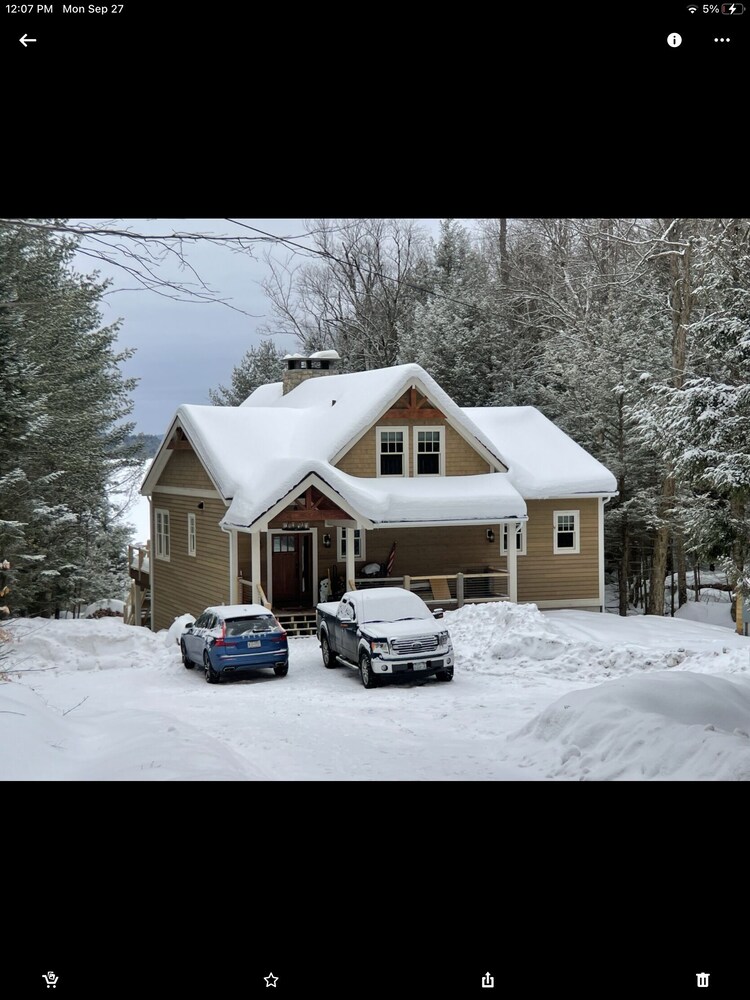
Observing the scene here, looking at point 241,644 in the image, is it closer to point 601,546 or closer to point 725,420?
point 725,420

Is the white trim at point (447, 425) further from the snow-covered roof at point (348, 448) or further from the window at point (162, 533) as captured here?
the window at point (162, 533)

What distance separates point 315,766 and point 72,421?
45.7 ft

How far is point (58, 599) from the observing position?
63.2ft

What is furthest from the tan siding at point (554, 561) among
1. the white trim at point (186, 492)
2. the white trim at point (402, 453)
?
the white trim at point (186, 492)

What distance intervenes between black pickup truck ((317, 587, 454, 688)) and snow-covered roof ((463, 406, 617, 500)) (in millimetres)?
7051

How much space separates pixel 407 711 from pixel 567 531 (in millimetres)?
11237

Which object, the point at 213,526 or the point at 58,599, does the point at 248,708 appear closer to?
the point at 213,526

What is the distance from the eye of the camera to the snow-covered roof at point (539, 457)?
18938mm

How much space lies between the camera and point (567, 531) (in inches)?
773

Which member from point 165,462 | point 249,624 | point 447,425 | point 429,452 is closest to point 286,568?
point 429,452

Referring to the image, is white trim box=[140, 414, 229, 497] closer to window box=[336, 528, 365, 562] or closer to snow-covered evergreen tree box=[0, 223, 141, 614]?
snow-covered evergreen tree box=[0, 223, 141, 614]

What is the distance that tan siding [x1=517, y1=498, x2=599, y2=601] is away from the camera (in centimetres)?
1942

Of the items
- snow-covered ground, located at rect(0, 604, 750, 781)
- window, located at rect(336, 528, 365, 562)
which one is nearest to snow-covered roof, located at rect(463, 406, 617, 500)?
window, located at rect(336, 528, 365, 562)

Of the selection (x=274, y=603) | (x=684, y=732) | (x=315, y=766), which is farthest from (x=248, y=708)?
(x=274, y=603)
